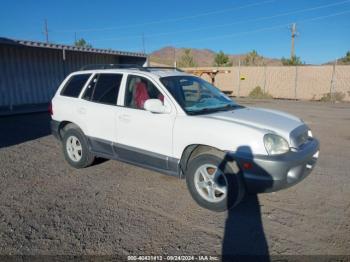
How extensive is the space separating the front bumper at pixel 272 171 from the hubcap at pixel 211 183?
33 cm

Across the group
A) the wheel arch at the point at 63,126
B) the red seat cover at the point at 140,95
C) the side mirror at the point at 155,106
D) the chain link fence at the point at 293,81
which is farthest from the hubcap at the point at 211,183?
the chain link fence at the point at 293,81

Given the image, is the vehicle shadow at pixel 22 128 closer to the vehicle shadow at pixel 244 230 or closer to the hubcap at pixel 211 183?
the hubcap at pixel 211 183

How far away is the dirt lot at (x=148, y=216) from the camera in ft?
10.3

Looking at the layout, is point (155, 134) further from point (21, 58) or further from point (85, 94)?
point (21, 58)

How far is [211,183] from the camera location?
12.8 feet

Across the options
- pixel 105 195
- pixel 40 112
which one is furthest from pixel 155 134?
pixel 40 112

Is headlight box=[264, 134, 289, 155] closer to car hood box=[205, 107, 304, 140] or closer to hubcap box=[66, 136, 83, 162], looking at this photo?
car hood box=[205, 107, 304, 140]

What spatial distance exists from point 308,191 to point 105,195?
3032 millimetres

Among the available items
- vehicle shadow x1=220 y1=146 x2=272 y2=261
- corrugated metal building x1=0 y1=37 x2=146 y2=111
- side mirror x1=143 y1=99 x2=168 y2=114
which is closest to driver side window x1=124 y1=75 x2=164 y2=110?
side mirror x1=143 y1=99 x2=168 y2=114

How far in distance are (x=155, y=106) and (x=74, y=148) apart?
228cm

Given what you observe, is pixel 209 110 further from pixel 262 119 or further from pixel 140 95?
pixel 140 95

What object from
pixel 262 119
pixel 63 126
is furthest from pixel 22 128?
pixel 262 119

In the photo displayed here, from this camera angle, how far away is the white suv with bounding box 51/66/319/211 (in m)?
3.61

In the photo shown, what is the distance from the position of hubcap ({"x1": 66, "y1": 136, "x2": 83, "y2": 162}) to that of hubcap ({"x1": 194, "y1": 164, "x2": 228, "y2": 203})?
8.54ft
